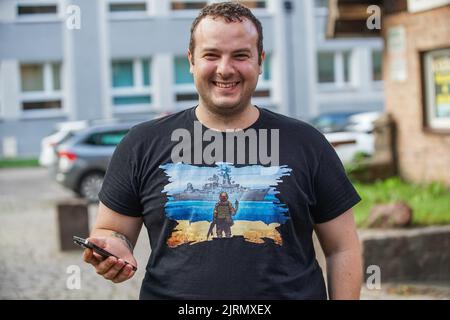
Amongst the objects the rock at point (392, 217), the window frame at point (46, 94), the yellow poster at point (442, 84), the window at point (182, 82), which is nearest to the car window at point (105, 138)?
the yellow poster at point (442, 84)

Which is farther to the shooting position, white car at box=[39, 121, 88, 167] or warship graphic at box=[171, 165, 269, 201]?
white car at box=[39, 121, 88, 167]

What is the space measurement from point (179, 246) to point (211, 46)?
619 millimetres

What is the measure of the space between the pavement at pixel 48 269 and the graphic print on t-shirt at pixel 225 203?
3121mm

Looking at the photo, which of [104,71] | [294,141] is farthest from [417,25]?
[104,71]

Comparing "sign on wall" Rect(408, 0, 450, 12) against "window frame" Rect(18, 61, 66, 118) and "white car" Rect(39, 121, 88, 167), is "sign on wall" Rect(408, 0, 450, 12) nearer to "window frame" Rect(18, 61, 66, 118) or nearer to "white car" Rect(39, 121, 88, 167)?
"white car" Rect(39, 121, 88, 167)

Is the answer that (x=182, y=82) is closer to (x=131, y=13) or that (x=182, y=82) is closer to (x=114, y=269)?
(x=131, y=13)

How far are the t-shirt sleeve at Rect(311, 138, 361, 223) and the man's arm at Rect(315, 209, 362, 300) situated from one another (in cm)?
4

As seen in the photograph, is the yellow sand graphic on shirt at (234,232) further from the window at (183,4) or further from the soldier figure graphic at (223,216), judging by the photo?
the window at (183,4)

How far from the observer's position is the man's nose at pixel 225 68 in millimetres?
2535

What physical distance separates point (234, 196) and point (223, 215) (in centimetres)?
7

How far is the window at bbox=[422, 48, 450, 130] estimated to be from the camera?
11.1m

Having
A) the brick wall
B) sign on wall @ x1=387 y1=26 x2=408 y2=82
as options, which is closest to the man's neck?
the brick wall

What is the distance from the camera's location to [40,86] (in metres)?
31.4

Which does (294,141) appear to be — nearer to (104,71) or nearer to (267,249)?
(267,249)
